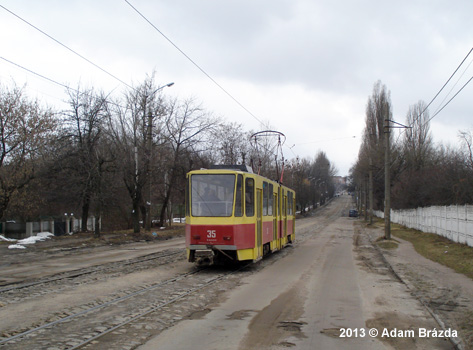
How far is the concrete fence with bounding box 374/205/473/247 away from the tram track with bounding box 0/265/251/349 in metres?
14.5

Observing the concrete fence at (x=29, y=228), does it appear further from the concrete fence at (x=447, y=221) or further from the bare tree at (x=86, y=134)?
the concrete fence at (x=447, y=221)

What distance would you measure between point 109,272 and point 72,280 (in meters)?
1.65

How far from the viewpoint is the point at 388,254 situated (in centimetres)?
1955

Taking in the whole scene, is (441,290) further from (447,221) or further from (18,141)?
(18,141)

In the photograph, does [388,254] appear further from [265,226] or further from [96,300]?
[96,300]

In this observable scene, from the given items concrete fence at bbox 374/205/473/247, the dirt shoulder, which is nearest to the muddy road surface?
the dirt shoulder

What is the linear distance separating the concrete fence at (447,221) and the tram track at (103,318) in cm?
1451

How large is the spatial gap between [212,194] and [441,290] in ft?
21.7

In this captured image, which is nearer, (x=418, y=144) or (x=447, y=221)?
(x=447, y=221)

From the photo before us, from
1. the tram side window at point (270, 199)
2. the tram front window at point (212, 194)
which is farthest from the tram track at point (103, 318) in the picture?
the tram side window at point (270, 199)

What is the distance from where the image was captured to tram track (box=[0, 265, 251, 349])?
5965mm

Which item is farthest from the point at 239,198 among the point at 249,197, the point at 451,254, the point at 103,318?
the point at 451,254

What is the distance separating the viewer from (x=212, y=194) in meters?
13.2

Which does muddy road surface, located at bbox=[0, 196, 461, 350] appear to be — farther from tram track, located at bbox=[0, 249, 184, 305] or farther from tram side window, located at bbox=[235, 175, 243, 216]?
tram side window, located at bbox=[235, 175, 243, 216]
